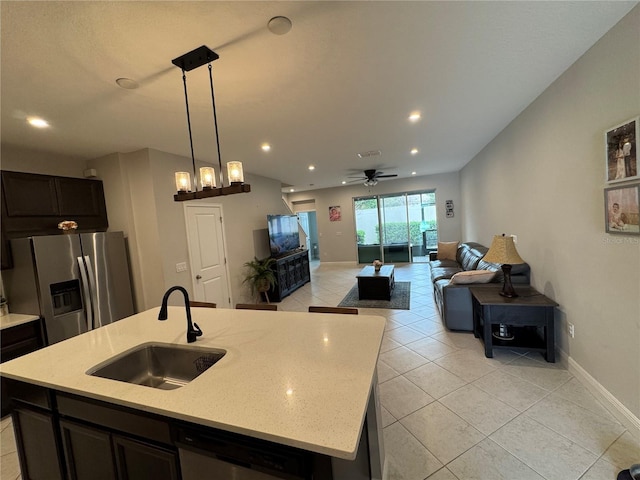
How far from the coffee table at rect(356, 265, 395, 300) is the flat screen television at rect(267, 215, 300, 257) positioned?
1.96m


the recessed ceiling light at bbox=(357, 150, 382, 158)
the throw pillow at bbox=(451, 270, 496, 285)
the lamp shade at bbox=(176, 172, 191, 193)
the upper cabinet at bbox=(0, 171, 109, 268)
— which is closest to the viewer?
the lamp shade at bbox=(176, 172, 191, 193)

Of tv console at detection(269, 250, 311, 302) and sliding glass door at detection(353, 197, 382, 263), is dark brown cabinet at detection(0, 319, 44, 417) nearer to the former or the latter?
tv console at detection(269, 250, 311, 302)

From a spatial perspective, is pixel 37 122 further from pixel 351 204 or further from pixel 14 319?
pixel 351 204

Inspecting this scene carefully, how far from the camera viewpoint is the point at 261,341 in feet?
5.14

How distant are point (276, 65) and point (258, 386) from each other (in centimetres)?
201

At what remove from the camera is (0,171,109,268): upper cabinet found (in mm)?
2611

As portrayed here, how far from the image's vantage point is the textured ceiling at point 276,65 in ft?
4.56

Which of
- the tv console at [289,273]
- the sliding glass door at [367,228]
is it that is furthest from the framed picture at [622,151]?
A: the sliding glass door at [367,228]

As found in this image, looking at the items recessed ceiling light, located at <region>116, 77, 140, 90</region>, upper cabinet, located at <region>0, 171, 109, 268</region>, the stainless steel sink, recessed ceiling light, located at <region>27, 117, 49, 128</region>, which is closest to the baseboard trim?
the stainless steel sink

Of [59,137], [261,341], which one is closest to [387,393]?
[261,341]

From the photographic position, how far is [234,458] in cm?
97

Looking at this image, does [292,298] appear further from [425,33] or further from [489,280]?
[425,33]

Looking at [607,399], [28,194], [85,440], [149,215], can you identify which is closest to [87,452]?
[85,440]

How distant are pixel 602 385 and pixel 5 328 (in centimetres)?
506
